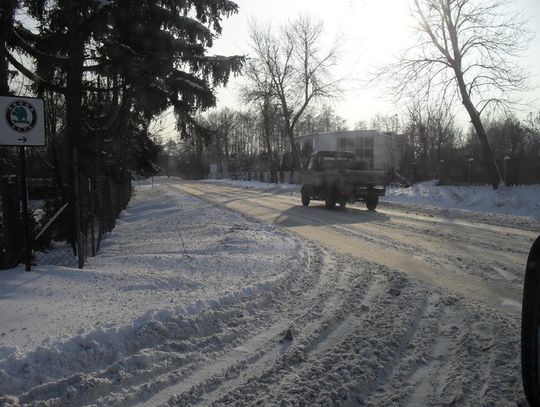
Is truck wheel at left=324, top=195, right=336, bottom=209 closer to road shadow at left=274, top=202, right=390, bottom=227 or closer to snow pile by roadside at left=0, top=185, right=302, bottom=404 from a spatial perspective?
road shadow at left=274, top=202, right=390, bottom=227

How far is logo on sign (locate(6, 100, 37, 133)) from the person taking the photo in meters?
6.65

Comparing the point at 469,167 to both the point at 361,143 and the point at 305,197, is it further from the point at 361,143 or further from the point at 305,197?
the point at 361,143

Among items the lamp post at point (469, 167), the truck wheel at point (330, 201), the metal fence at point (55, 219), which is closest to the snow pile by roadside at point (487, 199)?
the lamp post at point (469, 167)

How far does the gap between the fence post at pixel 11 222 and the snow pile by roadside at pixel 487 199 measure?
14.8 meters

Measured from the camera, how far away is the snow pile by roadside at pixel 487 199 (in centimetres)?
1745

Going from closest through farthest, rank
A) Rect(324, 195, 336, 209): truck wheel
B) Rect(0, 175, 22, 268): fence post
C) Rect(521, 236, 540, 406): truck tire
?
1. Rect(521, 236, 540, 406): truck tire
2. Rect(0, 175, 22, 268): fence post
3. Rect(324, 195, 336, 209): truck wheel

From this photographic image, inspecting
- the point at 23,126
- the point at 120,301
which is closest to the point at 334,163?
the point at 23,126

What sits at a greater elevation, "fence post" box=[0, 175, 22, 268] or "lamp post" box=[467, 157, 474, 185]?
"lamp post" box=[467, 157, 474, 185]

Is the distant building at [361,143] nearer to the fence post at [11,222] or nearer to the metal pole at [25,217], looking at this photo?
the fence post at [11,222]

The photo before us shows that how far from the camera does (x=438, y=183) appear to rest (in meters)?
29.4

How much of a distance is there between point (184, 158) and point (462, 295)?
4733 inches

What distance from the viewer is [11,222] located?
721 centimetres

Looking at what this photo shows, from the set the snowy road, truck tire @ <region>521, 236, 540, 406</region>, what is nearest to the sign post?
the snowy road

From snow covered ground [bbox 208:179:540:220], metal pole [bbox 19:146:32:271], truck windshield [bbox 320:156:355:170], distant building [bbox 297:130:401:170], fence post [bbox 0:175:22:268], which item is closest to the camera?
metal pole [bbox 19:146:32:271]
